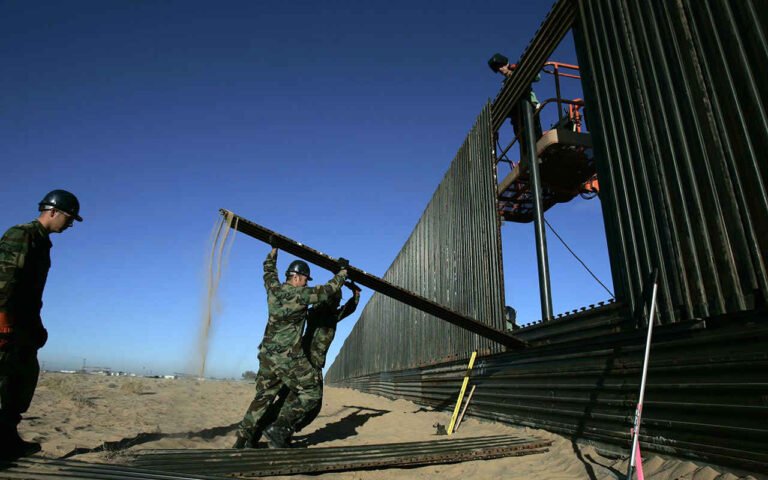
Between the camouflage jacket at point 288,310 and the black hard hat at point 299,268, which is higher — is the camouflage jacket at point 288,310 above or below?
below

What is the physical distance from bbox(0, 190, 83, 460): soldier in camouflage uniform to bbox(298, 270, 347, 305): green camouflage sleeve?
2747 mm

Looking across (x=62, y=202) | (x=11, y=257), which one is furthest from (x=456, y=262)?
(x=11, y=257)

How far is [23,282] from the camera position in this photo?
357 centimetres

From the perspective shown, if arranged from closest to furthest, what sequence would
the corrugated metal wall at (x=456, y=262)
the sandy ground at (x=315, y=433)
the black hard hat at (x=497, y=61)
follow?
the sandy ground at (x=315, y=433) < the corrugated metal wall at (x=456, y=262) < the black hard hat at (x=497, y=61)

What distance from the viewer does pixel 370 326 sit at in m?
22.6

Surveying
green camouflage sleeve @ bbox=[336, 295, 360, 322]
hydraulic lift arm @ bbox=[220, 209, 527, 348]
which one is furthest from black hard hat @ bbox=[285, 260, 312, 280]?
green camouflage sleeve @ bbox=[336, 295, 360, 322]

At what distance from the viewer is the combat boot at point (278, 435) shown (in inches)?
196

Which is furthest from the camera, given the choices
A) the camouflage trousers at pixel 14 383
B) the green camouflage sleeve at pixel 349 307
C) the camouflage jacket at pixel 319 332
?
the green camouflage sleeve at pixel 349 307

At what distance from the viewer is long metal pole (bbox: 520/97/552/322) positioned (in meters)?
6.75

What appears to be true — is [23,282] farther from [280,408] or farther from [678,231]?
[678,231]

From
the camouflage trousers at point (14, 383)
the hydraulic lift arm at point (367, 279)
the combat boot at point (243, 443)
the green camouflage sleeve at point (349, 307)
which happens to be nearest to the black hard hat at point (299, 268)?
the hydraulic lift arm at point (367, 279)

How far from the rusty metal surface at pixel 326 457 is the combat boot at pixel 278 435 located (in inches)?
21.4

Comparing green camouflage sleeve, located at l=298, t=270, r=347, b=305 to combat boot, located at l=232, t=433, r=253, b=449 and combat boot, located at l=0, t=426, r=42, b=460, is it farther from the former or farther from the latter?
combat boot, located at l=0, t=426, r=42, b=460

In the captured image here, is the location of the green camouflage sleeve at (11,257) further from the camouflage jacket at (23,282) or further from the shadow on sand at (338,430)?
the shadow on sand at (338,430)
